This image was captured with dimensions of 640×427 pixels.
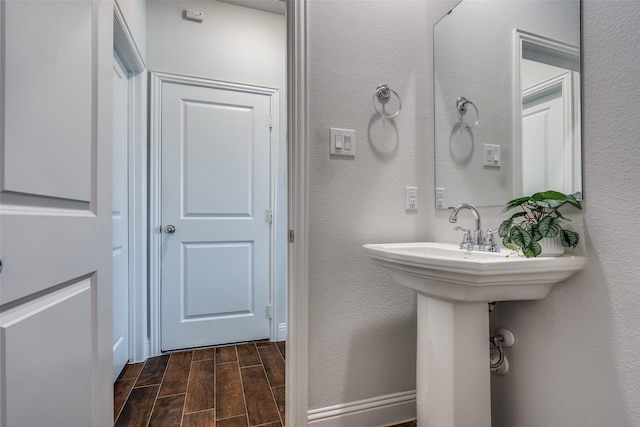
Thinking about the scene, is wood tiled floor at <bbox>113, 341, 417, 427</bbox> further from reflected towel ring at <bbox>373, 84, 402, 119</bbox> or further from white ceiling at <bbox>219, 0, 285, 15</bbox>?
white ceiling at <bbox>219, 0, 285, 15</bbox>

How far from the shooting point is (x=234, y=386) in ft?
5.70

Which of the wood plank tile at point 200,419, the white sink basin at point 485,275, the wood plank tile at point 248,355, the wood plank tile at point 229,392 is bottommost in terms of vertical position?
the wood plank tile at point 248,355

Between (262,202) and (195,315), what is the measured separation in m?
0.97

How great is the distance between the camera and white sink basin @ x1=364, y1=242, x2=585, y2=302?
0.85m

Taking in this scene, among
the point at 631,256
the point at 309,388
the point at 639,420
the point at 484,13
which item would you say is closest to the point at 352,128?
the point at 484,13

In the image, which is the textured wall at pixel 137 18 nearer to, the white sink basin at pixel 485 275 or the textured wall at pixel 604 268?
the white sink basin at pixel 485 275

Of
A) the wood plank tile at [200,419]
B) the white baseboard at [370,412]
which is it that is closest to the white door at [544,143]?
the white baseboard at [370,412]

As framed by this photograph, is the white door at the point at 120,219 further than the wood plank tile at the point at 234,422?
Yes

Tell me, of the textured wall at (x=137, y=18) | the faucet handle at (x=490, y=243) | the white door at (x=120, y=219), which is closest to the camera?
the faucet handle at (x=490, y=243)

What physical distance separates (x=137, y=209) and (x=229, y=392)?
128cm

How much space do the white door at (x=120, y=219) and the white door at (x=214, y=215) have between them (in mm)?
254

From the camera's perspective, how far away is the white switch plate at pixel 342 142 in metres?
1.35

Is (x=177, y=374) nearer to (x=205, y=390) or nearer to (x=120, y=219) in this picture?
(x=205, y=390)

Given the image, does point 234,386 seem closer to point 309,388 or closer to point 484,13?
point 309,388
